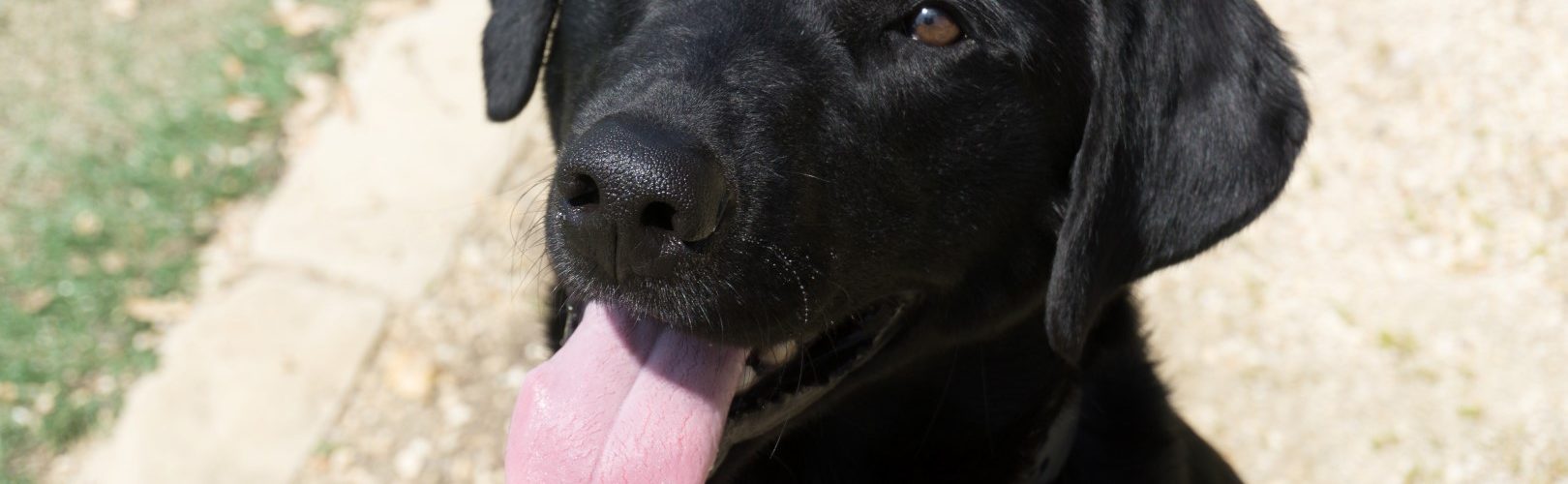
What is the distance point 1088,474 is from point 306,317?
260 cm

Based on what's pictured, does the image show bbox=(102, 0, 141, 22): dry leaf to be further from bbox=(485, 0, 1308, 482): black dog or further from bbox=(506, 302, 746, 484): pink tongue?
bbox=(506, 302, 746, 484): pink tongue

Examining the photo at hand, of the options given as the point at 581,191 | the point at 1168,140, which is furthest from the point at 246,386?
the point at 1168,140

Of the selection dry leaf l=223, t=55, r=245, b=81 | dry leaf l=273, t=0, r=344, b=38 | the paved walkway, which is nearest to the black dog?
the paved walkway

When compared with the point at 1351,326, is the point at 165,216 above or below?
above

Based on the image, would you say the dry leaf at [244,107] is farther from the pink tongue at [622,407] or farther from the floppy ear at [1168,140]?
the floppy ear at [1168,140]

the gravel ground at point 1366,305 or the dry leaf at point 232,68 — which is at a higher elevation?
the dry leaf at point 232,68

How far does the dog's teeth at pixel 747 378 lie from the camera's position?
90.8 inches

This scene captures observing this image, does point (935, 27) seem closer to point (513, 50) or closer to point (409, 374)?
point (513, 50)

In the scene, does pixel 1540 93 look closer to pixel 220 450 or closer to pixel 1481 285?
pixel 1481 285

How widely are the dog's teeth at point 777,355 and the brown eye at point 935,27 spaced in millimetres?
569

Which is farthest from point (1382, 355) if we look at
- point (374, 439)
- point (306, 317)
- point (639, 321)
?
point (306, 317)

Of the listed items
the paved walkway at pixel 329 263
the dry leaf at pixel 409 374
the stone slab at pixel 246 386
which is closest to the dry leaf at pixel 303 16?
the paved walkway at pixel 329 263

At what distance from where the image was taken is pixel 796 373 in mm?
2301

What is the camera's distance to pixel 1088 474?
8.69 ft
